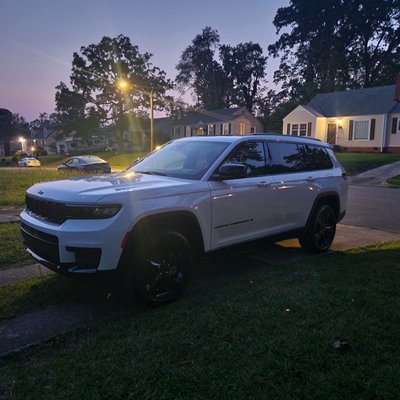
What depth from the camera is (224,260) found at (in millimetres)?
5801

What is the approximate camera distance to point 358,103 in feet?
117

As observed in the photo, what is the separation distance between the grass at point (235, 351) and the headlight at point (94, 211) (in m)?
1.05

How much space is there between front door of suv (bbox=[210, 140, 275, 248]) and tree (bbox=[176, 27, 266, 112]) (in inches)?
2724

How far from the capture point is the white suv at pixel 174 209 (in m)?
3.61

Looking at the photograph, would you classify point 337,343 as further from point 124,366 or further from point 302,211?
point 302,211

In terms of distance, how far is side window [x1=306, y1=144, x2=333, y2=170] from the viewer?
6133mm

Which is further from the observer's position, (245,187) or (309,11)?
(309,11)

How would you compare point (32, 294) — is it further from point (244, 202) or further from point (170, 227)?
point (244, 202)

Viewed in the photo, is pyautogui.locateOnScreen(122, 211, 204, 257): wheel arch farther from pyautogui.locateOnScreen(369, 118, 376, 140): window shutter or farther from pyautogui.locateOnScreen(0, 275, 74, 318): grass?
pyautogui.locateOnScreen(369, 118, 376, 140): window shutter

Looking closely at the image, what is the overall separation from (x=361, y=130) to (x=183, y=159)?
33.5 metres

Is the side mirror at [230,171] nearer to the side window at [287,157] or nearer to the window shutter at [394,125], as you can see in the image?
the side window at [287,157]

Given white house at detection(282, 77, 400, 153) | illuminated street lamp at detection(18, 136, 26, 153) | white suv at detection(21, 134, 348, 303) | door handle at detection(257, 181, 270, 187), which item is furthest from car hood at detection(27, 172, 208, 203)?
illuminated street lamp at detection(18, 136, 26, 153)

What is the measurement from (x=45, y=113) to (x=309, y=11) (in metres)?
139

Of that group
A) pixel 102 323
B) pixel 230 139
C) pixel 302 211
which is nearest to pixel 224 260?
pixel 302 211
